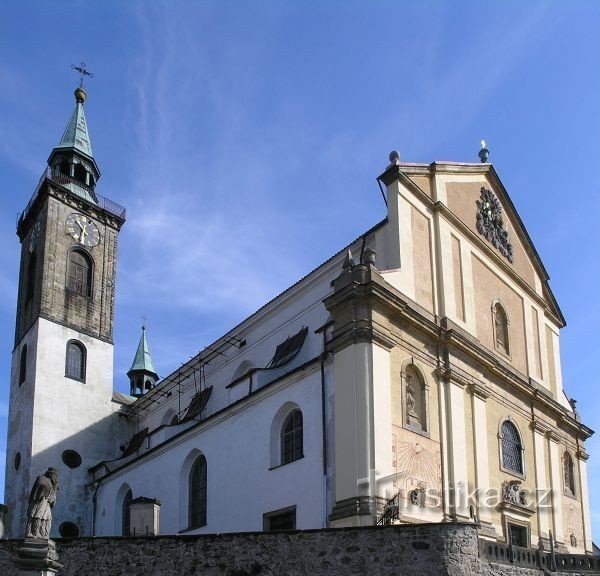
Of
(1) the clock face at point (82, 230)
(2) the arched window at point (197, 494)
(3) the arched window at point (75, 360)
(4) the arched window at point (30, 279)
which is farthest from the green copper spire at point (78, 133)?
(2) the arched window at point (197, 494)

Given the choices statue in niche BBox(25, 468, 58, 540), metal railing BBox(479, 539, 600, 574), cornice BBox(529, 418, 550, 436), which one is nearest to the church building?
cornice BBox(529, 418, 550, 436)

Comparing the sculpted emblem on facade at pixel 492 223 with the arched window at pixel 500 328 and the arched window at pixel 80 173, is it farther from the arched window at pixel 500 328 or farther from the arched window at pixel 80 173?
the arched window at pixel 80 173

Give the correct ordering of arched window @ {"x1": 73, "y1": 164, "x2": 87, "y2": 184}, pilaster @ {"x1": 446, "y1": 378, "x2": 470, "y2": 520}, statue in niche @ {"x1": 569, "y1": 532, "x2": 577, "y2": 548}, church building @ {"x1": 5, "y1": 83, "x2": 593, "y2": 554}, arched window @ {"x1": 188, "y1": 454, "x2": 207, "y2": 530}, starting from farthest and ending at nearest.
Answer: arched window @ {"x1": 73, "y1": 164, "x2": 87, "y2": 184}, statue in niche @ {"x1": 569, "y1": 532, "x2": 577, "y2": 548}, arched window @ {"x1": 188, "y1": 454, "x2": 207, "y2": 530}, pilaster @ {"x1": 446, "y1": 378, "x2": 470, "y2": 520}, church building @ {"x1": 5, "y1": 83, "x2": 593, "y2": 554}

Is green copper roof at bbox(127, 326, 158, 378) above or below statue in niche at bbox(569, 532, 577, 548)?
above

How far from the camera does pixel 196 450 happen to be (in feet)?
90.7

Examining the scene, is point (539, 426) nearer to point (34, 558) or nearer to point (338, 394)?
point (338, 394)

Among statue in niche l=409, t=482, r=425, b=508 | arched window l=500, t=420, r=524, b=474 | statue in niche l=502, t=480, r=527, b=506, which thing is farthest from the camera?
arched window l=500, t=420, r=524, b=474

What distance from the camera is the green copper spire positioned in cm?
4172

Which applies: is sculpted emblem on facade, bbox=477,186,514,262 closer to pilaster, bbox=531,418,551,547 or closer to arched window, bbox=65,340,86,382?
pilaster, bbox=531,418,551,547

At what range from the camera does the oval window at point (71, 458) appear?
3481 centimetres

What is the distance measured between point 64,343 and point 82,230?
5.72m

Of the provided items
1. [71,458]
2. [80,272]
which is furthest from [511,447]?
[80,272]

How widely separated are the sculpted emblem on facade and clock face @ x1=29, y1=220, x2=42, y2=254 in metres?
20.0

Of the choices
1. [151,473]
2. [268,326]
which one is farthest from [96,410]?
[268,326]
